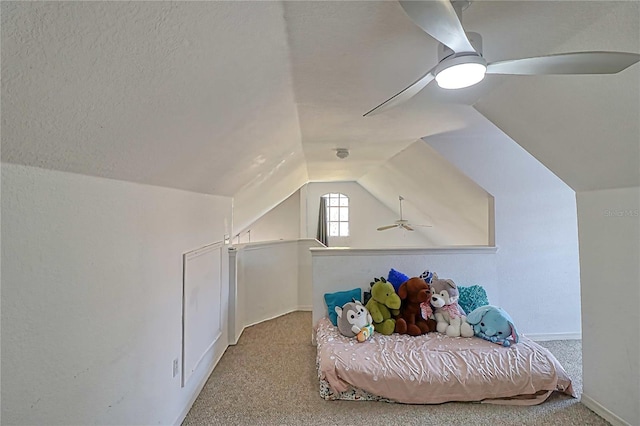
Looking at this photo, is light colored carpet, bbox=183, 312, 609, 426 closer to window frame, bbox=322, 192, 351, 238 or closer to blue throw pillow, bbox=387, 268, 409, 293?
blue throw pillow, bbox=387, 268, 409, 293

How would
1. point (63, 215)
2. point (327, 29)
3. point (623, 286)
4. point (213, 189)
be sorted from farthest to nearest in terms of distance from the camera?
1. point (213, 189)
2. point (623, 286)
3. point (327, 29)
4. point (63, 215)

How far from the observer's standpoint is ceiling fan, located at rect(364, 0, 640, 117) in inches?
36.0

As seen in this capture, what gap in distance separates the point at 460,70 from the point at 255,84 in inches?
35.3

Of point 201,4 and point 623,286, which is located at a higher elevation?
point 201,4

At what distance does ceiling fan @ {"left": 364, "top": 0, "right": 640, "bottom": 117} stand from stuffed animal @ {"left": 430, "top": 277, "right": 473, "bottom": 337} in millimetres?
2145

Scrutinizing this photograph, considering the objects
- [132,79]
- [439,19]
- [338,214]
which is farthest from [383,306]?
[338,214]

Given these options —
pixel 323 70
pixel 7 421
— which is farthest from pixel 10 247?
pixel 323 70

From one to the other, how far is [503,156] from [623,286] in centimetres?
151

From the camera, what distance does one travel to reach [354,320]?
9.18 feet

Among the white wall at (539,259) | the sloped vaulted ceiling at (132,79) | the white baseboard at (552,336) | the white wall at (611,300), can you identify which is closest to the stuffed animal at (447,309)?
the white wall at (539,259)

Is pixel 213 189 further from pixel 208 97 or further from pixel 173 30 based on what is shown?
pixel 173 30

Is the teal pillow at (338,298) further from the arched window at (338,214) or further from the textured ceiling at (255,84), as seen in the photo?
the arched window at (338,214)

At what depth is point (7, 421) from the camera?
85 centimetres

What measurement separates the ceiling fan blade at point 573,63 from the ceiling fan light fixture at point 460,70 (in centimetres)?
4
